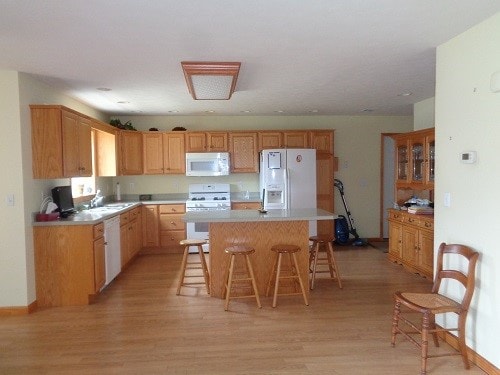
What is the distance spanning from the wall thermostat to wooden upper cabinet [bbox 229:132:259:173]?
3.97m

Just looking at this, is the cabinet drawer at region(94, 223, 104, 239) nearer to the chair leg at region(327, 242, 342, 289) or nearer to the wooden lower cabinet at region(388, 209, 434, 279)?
the chair leg at region(327, 242, 342, 289)

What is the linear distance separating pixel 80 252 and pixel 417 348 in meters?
3.36

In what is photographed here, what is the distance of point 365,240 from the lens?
6812 millimetres

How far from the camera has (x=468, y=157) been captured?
2.67m

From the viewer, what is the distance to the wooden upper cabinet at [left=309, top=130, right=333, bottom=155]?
21.0 ft

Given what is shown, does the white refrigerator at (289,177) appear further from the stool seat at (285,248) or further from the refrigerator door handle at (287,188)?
the stool seat at (285,248)

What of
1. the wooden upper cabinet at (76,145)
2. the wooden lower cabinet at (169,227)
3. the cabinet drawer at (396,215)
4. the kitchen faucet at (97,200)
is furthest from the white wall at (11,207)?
the cabinet drawer at (396,215)

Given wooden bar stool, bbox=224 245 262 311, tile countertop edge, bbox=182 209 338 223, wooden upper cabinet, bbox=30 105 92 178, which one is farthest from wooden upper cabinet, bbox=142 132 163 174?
wooden bar stool, bbox=224 245 262 311

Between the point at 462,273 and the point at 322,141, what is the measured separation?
4057 millimetres

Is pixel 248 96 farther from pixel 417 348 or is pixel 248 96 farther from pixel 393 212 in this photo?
pixel 417 348

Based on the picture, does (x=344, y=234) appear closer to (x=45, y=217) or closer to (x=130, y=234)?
(x=130, y=234)

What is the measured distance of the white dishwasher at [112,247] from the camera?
14.1 feet

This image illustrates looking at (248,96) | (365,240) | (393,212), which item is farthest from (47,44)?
(365,240)

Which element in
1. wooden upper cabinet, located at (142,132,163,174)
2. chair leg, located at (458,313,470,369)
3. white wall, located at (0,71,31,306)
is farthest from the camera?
wooden upper cabinet, located at (142,132,163,174)
